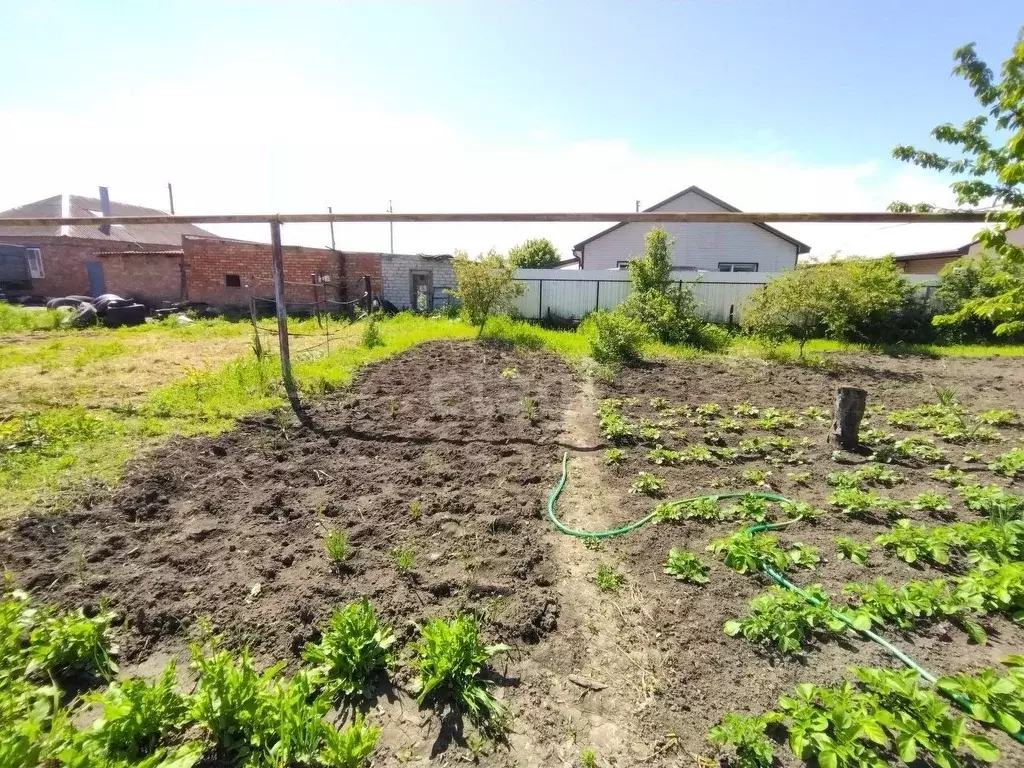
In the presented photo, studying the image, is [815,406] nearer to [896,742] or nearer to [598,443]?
[598,443]

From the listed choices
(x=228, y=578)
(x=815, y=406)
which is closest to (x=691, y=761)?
(x=228, y=578)

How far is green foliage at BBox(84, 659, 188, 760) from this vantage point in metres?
1.56

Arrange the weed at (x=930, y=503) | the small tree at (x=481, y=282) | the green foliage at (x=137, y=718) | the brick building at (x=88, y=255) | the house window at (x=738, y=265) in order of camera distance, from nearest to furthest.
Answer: the green foliage at (x=137, y=718) → the weed at (x=930, y=503) → the small tree at (x=481, y=282) → the brick building at (x=88, y=255) → the house window at (x=738, y=265)

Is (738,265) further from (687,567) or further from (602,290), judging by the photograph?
(687,567)

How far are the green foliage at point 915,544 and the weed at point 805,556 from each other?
449 mm

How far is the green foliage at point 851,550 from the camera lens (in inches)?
107

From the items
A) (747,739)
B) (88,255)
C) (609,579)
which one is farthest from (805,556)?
(88,255)

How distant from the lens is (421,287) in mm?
18609

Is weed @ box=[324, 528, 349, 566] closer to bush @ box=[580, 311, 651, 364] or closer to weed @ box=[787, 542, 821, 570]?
weed @ box=[787, 542, 821, 570]

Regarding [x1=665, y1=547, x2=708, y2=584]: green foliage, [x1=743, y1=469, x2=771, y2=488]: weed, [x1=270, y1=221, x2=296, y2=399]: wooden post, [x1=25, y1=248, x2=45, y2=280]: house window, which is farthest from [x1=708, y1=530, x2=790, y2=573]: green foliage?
[x1=25, y1=248, x2=45, y2=280]: house window

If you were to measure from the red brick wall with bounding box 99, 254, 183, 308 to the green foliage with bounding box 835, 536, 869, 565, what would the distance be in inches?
869

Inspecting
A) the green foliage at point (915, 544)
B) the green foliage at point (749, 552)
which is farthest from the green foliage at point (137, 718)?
the green foliage at point (915, 544)

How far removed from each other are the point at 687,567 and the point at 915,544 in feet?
4.67

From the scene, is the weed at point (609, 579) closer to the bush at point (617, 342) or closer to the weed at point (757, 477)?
the weed at point (757, 477)
